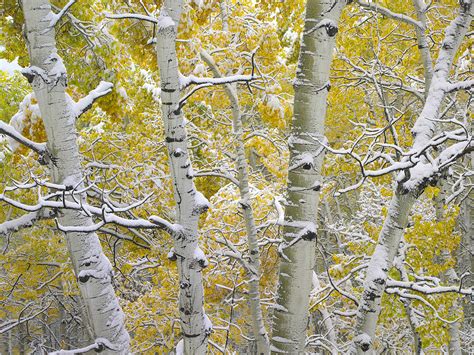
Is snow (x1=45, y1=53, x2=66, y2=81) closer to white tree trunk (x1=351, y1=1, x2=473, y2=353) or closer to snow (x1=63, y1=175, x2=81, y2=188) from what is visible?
snow (x1=63, y1=175, x2=81, y2=188)

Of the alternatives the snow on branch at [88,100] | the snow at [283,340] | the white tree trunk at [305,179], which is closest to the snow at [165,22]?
the snow on branch at [88,100]

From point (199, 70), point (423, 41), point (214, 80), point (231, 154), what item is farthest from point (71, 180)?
point (423, 41)

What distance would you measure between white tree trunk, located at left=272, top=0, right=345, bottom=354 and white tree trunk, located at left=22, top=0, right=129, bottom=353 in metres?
1.07

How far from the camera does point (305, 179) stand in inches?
94.8

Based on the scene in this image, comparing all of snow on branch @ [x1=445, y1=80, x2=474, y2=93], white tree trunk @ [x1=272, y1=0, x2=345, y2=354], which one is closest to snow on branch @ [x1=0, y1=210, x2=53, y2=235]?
white tree trunk @ [x1=272, y1=0, x2=345, y2=354]

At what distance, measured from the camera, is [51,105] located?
250 centimetres

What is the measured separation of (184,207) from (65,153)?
81 cm

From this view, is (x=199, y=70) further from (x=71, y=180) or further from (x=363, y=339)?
(x=363, y=339)

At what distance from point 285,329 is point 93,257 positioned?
1.25 m

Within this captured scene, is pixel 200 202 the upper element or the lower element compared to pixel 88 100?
lower

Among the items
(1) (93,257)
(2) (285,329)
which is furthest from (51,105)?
(2) (285,329)

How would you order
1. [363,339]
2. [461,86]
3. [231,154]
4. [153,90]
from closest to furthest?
[363,339] → [461,86] → [231,154] → [153,90]

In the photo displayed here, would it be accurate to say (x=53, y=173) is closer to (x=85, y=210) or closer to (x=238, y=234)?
(x=85, y=210)

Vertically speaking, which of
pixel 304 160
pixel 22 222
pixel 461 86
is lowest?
pixel 22 222
